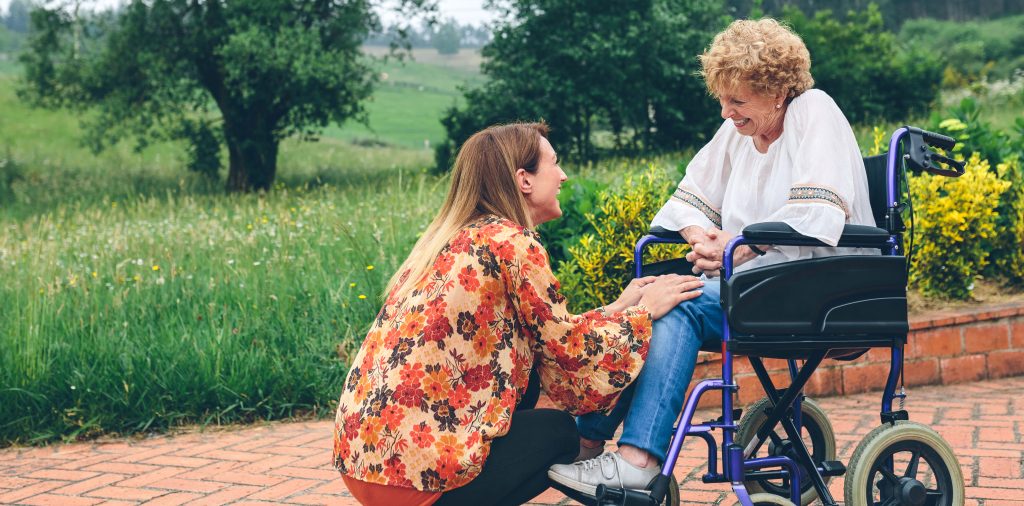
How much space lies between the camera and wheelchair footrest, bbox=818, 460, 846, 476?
3012 millimetres

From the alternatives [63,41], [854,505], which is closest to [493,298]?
[854,505]

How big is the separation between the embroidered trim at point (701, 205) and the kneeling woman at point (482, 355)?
0.54 meters

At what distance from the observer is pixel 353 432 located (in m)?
2.56

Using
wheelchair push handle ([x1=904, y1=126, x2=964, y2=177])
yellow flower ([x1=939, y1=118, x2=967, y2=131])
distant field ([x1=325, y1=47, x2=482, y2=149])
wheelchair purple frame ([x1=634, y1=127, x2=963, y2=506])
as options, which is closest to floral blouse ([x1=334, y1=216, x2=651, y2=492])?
wheelchair purple frame ([x1=634, y1=127, x2=963, y2=506])

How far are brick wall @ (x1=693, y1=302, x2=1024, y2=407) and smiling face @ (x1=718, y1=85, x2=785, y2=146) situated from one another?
2.00 meters

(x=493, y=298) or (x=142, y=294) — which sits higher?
(x=493, y=298)

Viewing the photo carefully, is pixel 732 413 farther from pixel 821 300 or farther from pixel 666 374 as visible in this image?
pixel 821 300

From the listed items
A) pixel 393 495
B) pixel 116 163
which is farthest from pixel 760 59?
pixel 116 163

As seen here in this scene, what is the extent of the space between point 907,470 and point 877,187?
0.84m

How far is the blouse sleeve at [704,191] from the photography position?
3197mm

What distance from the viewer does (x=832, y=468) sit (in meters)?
3.03

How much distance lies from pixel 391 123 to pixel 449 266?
40582 millimetres

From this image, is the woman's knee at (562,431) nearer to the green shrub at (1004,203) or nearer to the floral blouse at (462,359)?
the floral blouse at (462,359)

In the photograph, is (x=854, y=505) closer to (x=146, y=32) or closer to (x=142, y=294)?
(x=142, y=294)
